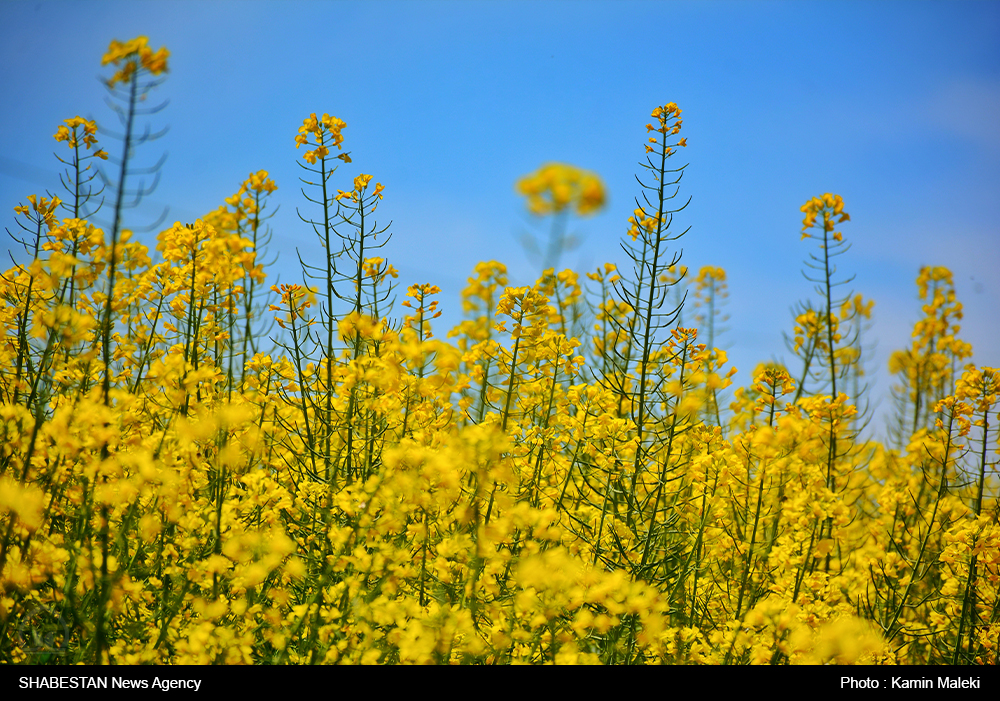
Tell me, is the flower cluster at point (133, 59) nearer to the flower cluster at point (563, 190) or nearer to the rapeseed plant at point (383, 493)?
the rapeseed plant at point (383, 493)

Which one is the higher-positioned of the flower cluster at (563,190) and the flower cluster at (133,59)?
the flower cluster at (133,59)

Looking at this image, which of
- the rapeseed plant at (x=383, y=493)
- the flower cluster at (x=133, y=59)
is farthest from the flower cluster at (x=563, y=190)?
the flower cluster at (x=133, y=59)

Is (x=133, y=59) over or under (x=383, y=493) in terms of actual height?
over

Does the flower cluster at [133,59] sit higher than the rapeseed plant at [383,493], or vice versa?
the flower cluster at [133,59]

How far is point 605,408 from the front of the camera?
167 inches

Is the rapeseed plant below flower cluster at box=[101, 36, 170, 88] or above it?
below

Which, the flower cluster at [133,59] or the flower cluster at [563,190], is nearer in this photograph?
the flower cluster at [563,190]

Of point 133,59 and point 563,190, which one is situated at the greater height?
point 133,59

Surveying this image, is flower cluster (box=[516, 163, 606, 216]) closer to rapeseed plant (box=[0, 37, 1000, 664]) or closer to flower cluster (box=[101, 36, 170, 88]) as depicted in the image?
rapeseed plant (box=[0, 37, 1000, 664])

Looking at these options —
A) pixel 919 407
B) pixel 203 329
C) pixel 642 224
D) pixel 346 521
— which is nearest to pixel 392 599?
pixel 346 521

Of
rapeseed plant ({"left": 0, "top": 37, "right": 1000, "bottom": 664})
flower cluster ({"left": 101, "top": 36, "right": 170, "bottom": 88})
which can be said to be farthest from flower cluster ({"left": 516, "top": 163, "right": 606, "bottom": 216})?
flower cluster ({"left": 101, "top": 36, "right": 170, "bottom": 88})

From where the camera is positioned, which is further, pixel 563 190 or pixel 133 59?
pixel 133 59

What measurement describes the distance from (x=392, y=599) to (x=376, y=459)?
0.79 metres
